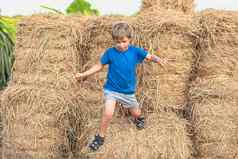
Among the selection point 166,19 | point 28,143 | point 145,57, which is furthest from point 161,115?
point 28,143

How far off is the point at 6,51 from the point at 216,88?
5264 millimetres

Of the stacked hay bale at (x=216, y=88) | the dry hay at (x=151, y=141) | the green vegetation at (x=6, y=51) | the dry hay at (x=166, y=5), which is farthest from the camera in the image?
the green vegetation at (x=6, y=51)

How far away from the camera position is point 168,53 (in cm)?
637

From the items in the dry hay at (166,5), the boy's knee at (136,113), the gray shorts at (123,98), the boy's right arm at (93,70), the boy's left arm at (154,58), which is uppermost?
the dry hay at (166,5)

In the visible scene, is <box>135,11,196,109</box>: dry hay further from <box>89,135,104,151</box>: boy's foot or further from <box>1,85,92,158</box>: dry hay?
<box>1,85,92,158</box>: dry hay

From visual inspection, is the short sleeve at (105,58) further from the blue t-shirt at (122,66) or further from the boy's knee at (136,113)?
the boy's knee at (136,113)

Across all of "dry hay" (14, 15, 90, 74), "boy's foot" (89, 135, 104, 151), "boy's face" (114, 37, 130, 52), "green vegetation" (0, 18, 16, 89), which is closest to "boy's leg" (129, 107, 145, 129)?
"boy's foot" (89, 135, 104, 151)

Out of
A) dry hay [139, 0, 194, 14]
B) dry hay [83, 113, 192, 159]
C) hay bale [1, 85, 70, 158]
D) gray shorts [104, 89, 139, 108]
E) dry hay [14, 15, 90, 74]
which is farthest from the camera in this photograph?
dry hay [139, 0, 194, 14]

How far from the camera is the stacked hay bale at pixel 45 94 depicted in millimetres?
6473

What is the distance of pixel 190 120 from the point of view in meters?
6.38

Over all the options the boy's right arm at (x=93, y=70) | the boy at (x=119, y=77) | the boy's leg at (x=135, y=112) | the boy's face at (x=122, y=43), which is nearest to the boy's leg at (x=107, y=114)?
the boy at (x=119, y=77)

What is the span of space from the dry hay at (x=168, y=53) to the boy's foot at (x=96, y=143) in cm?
81

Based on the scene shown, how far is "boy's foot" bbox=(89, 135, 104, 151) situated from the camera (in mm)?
6098

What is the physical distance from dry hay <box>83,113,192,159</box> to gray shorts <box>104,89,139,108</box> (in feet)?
0.84
